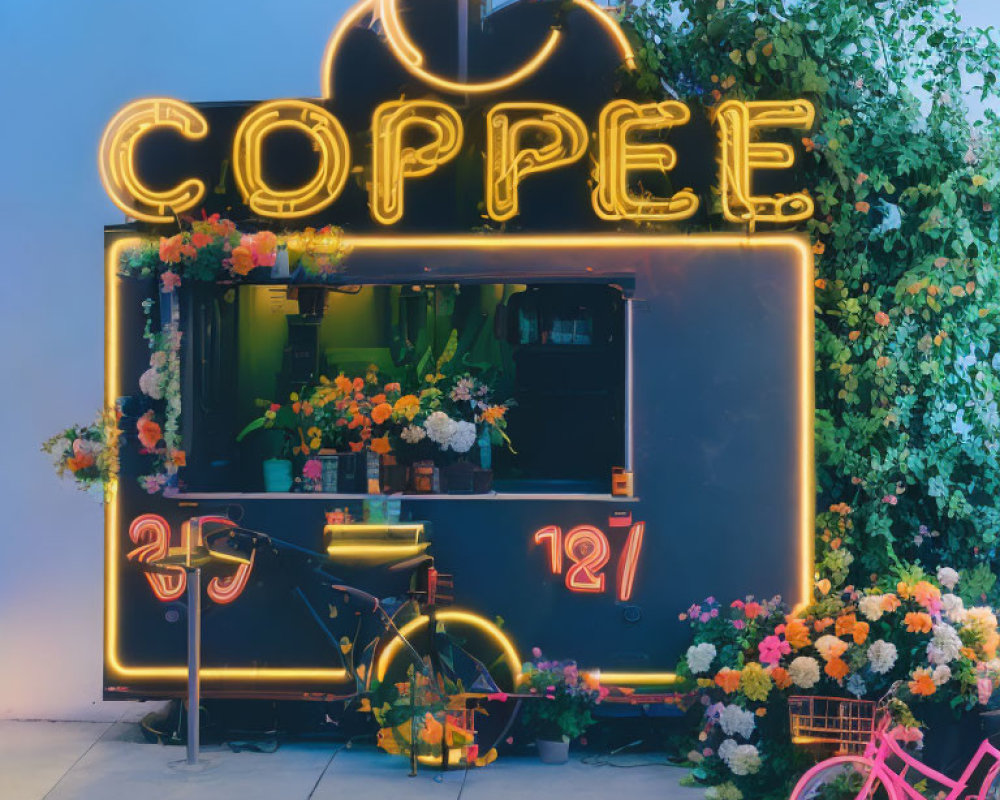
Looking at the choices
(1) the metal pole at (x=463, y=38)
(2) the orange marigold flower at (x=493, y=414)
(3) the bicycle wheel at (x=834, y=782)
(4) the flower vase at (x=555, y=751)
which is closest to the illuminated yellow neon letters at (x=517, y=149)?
(1) the metal pole at (x=463, y=38)

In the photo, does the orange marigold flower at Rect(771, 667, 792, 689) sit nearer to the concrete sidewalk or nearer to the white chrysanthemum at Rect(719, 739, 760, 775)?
the white chrysanthemum at Rect(719, 739, 760, 775)

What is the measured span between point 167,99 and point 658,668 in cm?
441

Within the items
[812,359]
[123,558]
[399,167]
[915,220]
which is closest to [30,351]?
[123,558]

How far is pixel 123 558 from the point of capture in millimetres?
6941

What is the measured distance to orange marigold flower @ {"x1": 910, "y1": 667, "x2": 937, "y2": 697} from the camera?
5441 mm

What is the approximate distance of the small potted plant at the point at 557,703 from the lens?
21.9ft

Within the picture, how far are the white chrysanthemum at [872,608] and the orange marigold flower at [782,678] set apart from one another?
488mm

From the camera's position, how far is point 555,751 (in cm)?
669

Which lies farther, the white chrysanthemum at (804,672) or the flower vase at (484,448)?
the flower vase at (484,448)

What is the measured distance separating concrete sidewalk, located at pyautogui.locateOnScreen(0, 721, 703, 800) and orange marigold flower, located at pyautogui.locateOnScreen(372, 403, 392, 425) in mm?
1951

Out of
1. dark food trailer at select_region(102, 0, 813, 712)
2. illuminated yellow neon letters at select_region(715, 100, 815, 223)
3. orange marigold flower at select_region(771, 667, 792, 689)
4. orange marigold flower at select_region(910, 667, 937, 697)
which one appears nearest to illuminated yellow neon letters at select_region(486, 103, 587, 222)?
dark food trailer at select_region(102, 0, 813, 712)

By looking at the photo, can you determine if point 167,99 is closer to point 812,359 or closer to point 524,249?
point 524,249

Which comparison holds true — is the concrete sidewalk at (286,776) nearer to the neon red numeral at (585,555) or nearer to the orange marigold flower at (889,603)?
the neon red numeral at (585,555)

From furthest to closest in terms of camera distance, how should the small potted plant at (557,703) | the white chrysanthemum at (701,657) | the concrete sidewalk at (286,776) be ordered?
1. the small potted plant at (557,703)
2. the white chrysanthemum at (701,657)
3. the concrete sidewalk at (286,776)
